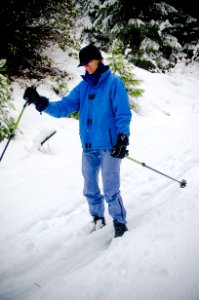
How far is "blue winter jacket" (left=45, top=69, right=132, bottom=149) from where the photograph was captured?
9.89 feet

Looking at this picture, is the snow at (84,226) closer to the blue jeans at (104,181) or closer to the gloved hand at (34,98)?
the blue jeans at (104,181)

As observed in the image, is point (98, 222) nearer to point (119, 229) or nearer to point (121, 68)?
point (119, 229)

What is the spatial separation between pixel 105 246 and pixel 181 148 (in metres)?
4.03

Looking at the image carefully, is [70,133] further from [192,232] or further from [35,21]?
[192,232]

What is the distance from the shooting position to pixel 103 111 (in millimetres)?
3072

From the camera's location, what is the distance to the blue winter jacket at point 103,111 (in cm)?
301

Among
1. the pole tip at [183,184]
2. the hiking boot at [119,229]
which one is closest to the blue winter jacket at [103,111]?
the hiking boot at [119,229]

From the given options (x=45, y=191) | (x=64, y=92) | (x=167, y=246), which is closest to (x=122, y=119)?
(x=167, y=246)

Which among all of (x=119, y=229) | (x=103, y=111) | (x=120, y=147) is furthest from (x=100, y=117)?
(x=119, y=229)

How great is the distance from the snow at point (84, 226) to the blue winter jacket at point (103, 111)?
1.31 metres

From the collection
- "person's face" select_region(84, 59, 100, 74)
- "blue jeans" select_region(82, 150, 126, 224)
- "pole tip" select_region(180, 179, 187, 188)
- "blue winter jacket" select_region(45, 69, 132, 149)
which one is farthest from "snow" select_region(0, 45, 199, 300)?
"person's face" select_region(84, 59, 100, 74)

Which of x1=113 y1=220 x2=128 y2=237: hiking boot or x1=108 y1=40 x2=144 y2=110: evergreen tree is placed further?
x1=108 y1=40 x2=144 y2=110: evergreen tree

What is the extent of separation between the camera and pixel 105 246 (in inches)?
127

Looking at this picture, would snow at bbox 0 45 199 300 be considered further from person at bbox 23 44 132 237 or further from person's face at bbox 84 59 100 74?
person's face at bbox 84 59 100 74
